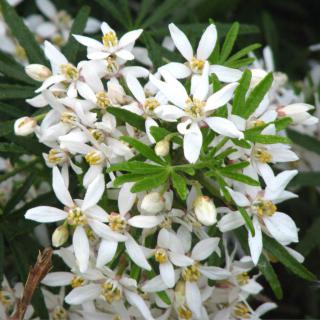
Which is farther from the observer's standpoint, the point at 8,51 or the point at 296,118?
the point at 8,51

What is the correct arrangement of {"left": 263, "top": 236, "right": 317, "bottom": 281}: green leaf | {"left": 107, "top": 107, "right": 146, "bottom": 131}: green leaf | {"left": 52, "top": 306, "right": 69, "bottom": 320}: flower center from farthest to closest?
{"left": 52, "top": 306, "right": 69, "bottom": 320}: flower center → {"left": 263, "top": 236, "right": 317, "bottom": 281}: green leaf → {"left": 107, "top": 107, "right": 146, "bottom": 131}: green leaf

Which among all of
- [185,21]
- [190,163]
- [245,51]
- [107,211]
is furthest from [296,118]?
[185,21]

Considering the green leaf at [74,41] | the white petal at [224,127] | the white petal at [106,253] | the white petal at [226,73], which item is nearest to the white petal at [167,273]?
the white petal at [106,253]

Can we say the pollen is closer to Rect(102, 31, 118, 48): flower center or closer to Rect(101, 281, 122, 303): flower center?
Rect(101, 281, 122, 303): flower center

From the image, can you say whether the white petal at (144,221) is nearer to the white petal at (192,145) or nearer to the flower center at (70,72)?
the white petal at (192,145)

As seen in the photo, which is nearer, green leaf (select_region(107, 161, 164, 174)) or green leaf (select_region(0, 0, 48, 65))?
green leaf (select_region(107, 161, 164, 174))

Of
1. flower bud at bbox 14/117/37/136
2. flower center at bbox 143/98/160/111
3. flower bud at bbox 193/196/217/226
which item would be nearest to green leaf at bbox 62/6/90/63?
flower bud at bbox 14/117/37/136

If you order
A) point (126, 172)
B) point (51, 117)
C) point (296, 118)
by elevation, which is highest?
point (51, 117)

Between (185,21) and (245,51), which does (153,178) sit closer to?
(245,51)
